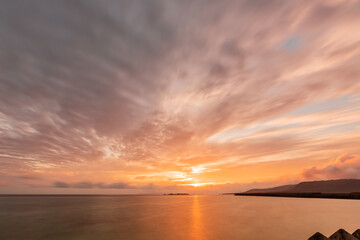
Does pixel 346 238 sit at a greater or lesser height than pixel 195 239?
greater

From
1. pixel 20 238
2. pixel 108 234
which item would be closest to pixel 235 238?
pixel 108 234

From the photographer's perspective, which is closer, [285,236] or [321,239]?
[321,239]

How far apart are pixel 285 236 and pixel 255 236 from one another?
3.86 m

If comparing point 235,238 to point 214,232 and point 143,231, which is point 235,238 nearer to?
point 214,232

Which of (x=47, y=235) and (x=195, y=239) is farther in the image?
(x=47, y=235)

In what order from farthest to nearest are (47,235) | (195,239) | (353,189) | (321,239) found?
(353,189) → (47,235) → (195,239) → (321,239)

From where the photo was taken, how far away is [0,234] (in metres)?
26.0

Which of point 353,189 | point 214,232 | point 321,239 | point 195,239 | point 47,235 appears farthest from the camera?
point 353,189

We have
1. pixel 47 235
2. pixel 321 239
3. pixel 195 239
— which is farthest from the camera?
pixel 47 235

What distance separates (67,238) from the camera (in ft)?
75.5

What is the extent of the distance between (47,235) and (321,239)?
30.5 meters

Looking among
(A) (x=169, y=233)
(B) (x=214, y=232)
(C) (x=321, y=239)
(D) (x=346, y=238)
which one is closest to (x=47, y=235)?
(A) (x=169, y=233)

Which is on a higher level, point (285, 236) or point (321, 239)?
point (321, 239)

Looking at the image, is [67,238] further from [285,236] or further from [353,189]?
[353,189]
